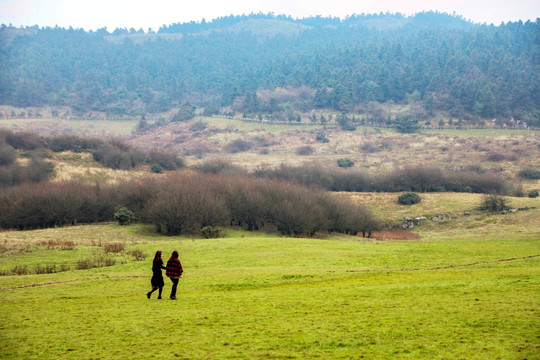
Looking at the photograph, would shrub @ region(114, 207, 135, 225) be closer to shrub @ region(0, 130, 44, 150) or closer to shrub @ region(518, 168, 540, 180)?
shrub @ region(0, 130, 44, 150)

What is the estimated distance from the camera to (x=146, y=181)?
222 ft

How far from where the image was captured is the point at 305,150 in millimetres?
143000

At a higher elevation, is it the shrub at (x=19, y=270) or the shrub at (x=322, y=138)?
the shrub at (x=322, y=138)

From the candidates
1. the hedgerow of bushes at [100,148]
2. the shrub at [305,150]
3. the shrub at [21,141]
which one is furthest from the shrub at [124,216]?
the shrub at [305,150]

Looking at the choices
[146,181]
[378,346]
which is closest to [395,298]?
[378,346]

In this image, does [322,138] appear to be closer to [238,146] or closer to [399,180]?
[238,146]

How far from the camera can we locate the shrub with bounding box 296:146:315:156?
463 feet

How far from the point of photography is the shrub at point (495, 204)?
231 ft

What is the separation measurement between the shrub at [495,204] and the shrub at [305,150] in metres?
72.4

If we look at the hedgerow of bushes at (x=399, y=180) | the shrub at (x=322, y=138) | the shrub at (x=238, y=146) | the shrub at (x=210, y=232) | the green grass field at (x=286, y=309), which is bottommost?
the shrub at (x=210, y=232)

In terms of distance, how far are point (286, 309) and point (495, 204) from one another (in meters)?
62.0

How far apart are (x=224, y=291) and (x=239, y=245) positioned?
17.6 metres

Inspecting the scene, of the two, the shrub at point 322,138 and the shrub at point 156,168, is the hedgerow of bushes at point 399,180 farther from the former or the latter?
the shrub at point 322,138

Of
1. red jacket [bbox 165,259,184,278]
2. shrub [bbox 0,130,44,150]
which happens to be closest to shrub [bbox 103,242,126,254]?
red jacket [bbox 165,259,184,278]
